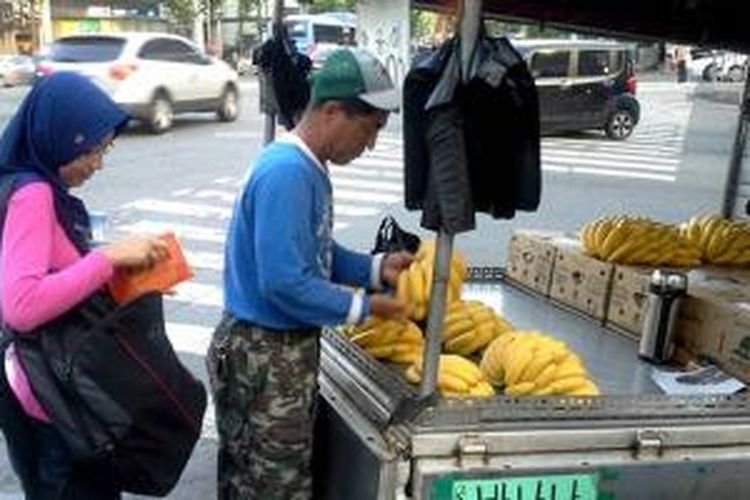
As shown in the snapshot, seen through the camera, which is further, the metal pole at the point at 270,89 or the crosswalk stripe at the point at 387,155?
the crosswalk stripe at the point at 387,155

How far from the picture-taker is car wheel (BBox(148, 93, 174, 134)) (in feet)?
60.4

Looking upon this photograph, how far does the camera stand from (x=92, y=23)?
42312 mm

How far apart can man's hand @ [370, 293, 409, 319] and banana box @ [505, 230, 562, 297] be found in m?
1.71

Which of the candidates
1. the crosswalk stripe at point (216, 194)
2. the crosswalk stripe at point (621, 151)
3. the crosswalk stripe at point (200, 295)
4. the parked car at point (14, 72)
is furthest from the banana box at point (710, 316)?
the parked car at point (14, 72)

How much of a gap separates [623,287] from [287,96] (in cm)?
152

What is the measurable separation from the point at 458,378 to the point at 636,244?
1617 millimetres

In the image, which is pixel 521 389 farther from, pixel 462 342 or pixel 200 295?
pixel 200 295

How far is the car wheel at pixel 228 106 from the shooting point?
21172 millimetres

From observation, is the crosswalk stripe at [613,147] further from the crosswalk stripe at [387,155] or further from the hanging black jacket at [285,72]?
the hanging black jacket at [285,72]

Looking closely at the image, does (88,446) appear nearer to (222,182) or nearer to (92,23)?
(222,182)

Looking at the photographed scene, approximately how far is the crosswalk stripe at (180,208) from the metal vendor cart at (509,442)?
8.66 m

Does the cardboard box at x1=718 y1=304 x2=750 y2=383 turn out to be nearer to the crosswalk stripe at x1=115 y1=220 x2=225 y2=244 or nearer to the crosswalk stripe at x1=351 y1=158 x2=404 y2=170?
the crosswalk stripe at x1=115 y1=220 x2=225 y2=244

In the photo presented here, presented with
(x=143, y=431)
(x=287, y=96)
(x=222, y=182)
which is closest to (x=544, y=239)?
(x=287, y=96)

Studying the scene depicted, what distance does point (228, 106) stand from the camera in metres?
21.3
